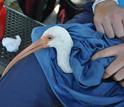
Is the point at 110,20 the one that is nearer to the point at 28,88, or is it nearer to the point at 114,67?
the point at 114,67

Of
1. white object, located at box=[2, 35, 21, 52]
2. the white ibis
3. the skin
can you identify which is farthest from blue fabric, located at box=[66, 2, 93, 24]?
white object, located at box=[2, 35, 21, 52]

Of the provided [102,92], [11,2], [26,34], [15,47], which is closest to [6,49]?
[15,47]

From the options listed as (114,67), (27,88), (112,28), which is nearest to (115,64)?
(114,67)

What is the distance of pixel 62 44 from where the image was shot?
3.06 ft

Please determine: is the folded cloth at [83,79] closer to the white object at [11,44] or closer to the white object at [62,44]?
the white object at [62,44]

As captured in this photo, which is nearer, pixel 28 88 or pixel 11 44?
pixel 28 88

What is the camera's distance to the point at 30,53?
946 mm

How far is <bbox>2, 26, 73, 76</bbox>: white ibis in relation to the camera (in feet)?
2.97

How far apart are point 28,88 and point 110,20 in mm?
335

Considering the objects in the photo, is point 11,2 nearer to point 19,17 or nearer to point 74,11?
point 19,17

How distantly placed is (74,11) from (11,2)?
39 cm

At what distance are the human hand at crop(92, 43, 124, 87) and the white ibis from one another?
0.08 meters

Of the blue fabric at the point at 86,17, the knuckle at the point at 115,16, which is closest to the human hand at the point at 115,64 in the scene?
the knuckle at the point at 115,16

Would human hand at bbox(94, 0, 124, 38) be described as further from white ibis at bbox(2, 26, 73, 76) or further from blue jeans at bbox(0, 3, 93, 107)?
blue jeans at bbox(0, 3, 93, 107)
